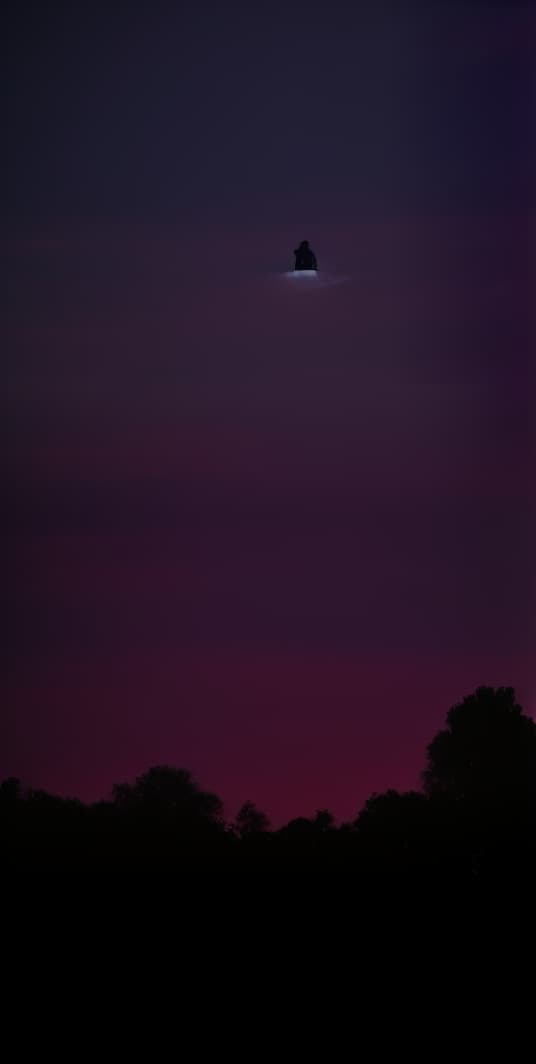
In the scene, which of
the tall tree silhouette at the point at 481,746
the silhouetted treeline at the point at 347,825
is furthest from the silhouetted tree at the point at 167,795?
the tall tree silhouette at the point at 481,746

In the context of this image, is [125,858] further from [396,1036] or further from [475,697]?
[475,697]

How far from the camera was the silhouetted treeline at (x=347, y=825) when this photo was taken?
4562 centimetres

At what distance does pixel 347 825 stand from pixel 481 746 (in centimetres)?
1160

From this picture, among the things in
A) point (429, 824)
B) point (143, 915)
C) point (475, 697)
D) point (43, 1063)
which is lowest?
point (43, 1063)

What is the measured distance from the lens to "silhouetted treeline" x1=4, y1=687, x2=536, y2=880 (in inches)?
1796

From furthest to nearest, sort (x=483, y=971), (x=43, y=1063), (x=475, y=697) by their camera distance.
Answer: (x=475, y=697) → (x=483, y=971) → (x=43, y=1063)

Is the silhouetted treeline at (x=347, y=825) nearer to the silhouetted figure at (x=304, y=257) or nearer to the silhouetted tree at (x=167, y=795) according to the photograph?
the silhouetted tree at (x=167, y=795)

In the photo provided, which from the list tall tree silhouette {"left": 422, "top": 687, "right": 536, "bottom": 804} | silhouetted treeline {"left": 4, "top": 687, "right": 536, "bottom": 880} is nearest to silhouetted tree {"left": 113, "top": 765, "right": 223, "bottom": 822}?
silhouetted treeline {"left": 4, "top": 687, "right": 536, "bottom": 880}

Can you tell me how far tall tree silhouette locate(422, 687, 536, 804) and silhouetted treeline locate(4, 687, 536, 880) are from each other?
5cm

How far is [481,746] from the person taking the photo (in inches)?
2435

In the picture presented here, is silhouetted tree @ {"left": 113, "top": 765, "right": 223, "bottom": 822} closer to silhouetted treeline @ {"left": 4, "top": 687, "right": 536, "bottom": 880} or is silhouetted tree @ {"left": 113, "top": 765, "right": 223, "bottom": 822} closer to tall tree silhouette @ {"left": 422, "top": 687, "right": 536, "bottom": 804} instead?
silhouetted treeline @ {"left": 4, "top": 687, "right": 536, "bottom": 880}

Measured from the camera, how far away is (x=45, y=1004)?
3984cm

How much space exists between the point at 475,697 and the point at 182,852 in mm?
17430

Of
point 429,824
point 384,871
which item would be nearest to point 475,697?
point 429,824
